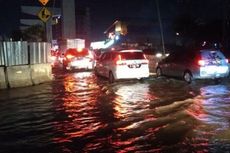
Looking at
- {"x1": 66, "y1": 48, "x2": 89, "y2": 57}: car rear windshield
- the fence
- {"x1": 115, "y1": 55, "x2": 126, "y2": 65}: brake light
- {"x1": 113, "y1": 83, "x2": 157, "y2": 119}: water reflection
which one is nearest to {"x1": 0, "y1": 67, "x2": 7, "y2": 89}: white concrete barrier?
the fence

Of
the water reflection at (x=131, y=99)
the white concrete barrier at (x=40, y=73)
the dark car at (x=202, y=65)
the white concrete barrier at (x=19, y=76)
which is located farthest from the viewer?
the white concrete barrier at (x=40, y=73)

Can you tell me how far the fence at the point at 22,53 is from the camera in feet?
69.2

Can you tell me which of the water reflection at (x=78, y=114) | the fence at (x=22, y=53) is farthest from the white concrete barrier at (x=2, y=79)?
the water reflection at (x=78, y=114)

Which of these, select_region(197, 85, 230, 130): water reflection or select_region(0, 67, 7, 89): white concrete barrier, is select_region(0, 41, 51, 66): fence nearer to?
select_region(0, 67, 7, 89): white concrete barrier

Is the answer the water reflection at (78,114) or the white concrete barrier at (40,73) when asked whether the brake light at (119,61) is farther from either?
the white concrete barrier at (40,73)

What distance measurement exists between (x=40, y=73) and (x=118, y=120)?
41.3 feet

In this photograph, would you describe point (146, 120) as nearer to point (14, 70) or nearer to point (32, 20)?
point (14, 70)

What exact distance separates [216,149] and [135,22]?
71.0 meters

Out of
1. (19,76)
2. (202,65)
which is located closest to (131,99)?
(202,65)

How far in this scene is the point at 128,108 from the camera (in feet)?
44.7

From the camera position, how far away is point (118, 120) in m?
11.6

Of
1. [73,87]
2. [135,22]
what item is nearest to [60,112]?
[73,87]

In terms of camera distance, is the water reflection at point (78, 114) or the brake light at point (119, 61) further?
the brake light at point (119, 61)

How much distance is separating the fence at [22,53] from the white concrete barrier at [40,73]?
305 mm
